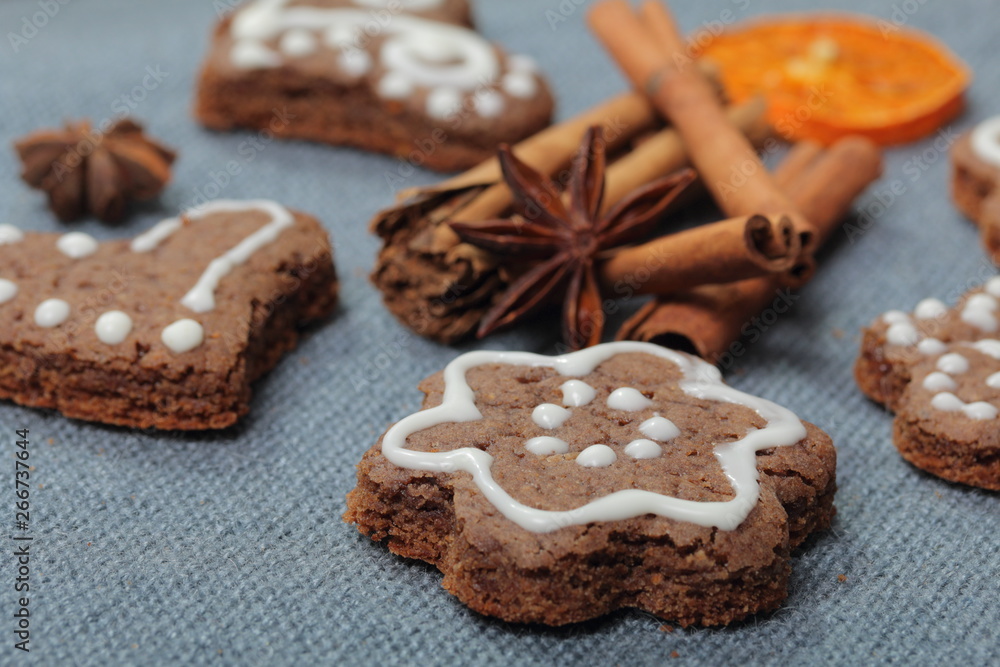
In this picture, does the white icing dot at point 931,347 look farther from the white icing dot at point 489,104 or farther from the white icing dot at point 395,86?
the white icing dot at point 395,86

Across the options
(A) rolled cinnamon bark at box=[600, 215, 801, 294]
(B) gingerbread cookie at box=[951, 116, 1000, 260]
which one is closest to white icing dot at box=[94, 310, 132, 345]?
(A) rolled cinnamon bark at box=[600, 215, 801, 294]

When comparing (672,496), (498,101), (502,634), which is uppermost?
(498,101)

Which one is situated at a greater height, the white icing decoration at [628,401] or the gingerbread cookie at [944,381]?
the white icing decoration at [628,401]

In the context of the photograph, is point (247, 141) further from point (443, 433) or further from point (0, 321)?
point (443, 433)

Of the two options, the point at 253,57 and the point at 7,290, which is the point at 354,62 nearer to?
the point at 253,57

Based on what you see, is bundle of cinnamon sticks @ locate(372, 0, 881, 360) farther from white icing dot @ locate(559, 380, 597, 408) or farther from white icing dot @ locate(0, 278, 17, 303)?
white icing dot @ locate(0, 278, 17, 303)

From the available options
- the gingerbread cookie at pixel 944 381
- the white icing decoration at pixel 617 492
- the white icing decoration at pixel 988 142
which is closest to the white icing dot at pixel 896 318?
the gingerbread cookie at pixel 944 381

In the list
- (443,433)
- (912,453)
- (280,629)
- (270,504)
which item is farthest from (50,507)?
(912,453)
